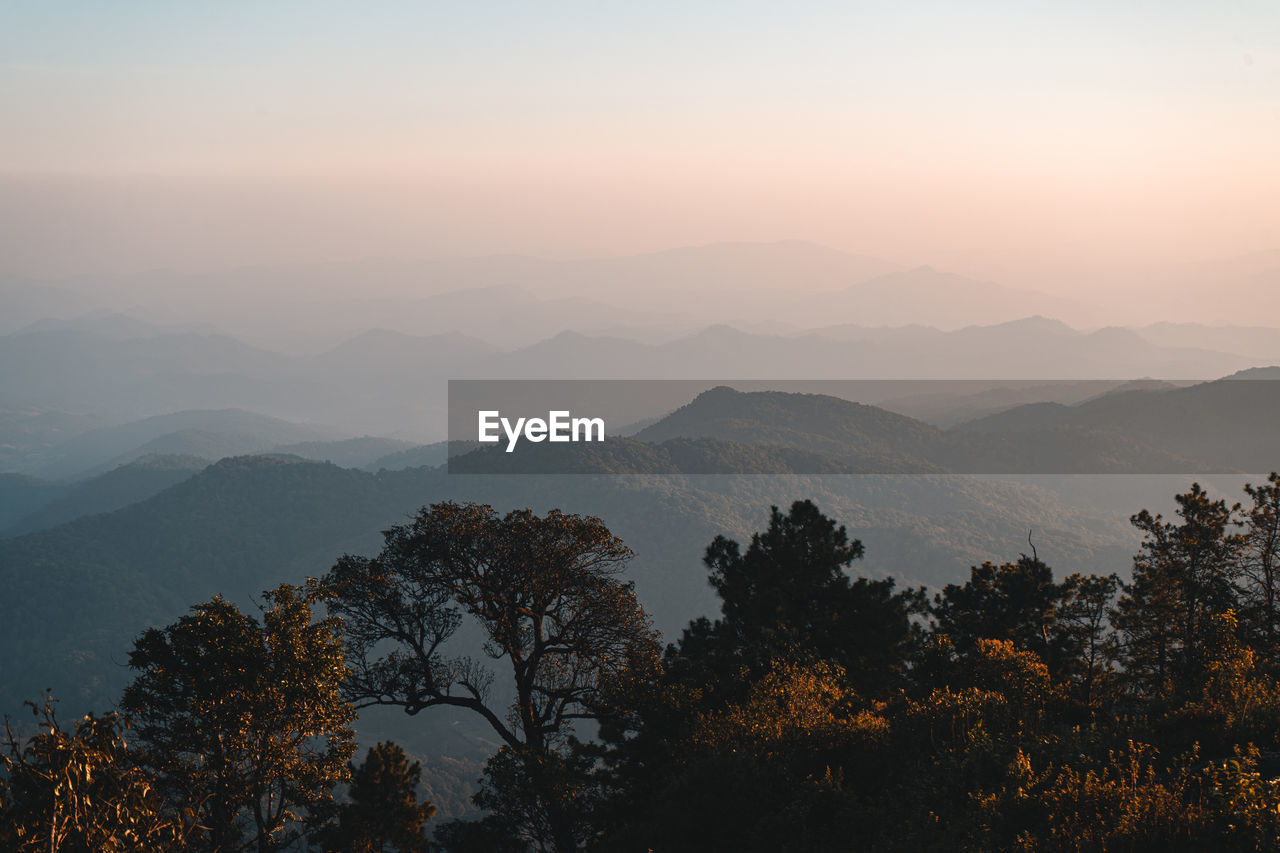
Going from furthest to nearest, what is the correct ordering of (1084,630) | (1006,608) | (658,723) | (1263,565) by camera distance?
(1006,608)
(1084,630)
(1263,565)
(658,723)

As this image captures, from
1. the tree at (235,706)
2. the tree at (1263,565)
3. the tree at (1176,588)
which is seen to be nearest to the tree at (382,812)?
the tree at (235,706)

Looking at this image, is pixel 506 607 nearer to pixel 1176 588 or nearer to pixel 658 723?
pixel 658 723

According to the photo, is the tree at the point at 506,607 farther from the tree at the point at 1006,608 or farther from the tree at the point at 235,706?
the tree at the point at 1006,608

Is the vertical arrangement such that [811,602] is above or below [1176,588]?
below

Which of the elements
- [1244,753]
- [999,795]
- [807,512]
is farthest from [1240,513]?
[999,795]

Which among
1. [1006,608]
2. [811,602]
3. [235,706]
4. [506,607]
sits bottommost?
[1006,608]

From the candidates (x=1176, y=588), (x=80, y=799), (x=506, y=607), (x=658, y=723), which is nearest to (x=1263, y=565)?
(x=1176, y=588)
